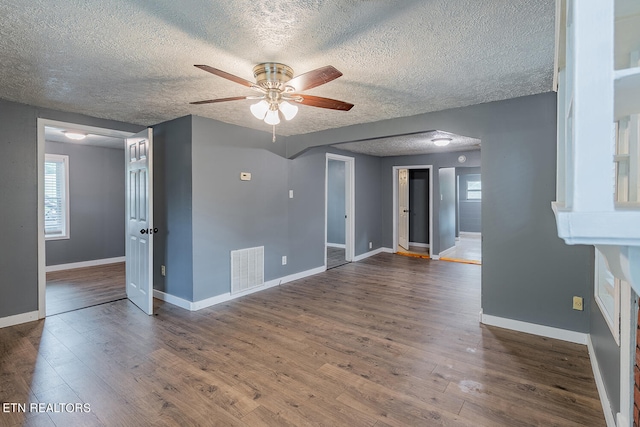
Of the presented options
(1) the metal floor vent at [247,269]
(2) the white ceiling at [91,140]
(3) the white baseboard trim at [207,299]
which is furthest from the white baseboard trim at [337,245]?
(2) the white ceiling at [91,140]

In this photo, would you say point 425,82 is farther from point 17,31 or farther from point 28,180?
point 28,180

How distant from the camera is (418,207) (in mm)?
8383

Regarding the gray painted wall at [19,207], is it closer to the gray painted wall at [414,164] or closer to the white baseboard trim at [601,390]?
the white baseboard trim at [601,390]

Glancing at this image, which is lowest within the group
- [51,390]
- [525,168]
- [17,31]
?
[51,390]

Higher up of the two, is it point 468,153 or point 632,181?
point 468,153

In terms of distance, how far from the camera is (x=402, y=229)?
25.3 feet

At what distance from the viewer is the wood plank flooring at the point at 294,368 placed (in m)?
1.92

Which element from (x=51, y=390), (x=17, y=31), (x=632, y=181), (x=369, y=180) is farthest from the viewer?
(x=369, y=180)

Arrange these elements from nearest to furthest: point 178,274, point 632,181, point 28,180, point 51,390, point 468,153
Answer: point 632,181, point 51,390, point 28,180, point 178,274, point 468,153

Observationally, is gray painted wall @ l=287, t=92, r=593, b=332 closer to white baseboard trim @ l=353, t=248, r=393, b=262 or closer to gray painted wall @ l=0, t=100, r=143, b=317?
white baseboard trim @ l=353, t=248, r=393, b=262

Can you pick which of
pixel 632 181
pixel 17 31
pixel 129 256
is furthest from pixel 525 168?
pixel 129 256

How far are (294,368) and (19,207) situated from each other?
10.9 feet

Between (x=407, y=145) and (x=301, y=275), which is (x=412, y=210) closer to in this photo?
(x=407, y=145)

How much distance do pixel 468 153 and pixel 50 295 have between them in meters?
7.34
